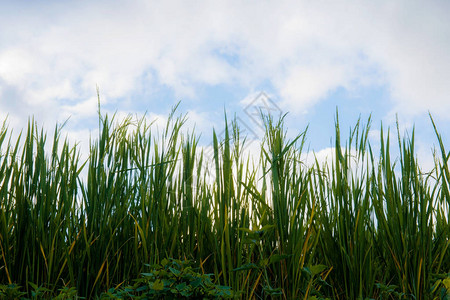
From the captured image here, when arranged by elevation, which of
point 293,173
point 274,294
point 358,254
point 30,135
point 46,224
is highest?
point 30,135

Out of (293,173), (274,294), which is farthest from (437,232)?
(274,294)

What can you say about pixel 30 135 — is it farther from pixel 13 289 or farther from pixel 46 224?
pixel 13 289

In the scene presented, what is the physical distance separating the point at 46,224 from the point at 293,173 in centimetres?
168

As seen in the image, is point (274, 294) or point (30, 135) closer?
point (274, 294)

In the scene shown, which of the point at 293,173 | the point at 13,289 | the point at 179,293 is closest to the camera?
the point at 179,293

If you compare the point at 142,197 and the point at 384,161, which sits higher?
the point at 384,161

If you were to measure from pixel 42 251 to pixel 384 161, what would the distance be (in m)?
2.30

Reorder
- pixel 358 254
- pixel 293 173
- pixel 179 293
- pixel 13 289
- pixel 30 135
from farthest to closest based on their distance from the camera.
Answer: pixel 30 135 → pixel 293 173 → pixel 358 254 → pixel 13 289 → pixel 179 293

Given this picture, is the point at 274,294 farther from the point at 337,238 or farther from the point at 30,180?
the point at 30,180

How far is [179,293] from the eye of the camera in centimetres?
221

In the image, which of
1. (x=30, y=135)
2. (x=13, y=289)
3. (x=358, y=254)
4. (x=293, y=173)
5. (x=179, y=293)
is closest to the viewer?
(x=179, y=293)

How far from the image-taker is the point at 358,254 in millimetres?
2557

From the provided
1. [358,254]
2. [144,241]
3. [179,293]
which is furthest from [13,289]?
[358,254]

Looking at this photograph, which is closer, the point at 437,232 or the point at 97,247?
the point at 97,247
